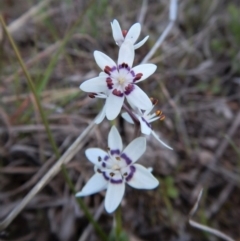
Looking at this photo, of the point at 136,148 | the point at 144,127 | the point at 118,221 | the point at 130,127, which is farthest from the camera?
the point at 130,127

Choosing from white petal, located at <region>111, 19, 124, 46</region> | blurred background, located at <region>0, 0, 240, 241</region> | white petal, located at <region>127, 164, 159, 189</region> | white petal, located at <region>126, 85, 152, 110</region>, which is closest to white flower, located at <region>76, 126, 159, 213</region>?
white petal, located at <region>127, 164, 159, 189</region>

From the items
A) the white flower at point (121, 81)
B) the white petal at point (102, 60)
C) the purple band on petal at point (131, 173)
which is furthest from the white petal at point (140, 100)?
the purple band on petal at point (131, 173)

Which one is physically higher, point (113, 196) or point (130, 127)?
point (113, 196)

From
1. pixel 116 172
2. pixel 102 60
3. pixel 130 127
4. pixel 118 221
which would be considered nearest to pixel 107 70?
pixel 102 60

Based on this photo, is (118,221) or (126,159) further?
(118,221)

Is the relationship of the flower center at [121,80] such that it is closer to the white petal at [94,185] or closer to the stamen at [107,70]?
the stamen at [107,70]

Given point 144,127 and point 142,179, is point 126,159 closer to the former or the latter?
point 142,179
